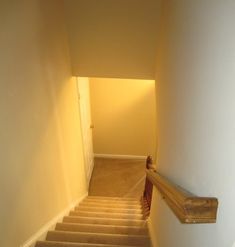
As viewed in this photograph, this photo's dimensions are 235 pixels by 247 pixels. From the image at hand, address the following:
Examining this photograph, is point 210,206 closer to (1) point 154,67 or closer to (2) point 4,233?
(2) point 4,233

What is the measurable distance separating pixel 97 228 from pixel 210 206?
2.03 meters

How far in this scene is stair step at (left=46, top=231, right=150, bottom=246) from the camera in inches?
91.9

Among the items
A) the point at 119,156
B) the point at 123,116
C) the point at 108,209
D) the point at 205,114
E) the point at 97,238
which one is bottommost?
the point at 119,156

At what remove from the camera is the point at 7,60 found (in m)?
1.50

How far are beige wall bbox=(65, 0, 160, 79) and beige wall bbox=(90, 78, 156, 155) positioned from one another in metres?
1.67

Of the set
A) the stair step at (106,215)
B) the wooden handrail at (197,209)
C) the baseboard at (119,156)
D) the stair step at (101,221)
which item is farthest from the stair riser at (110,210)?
the wooden handrail at (197,209)

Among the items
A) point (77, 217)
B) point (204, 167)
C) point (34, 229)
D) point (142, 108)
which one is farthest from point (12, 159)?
point (142, 108)

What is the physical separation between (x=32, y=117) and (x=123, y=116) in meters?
3.45

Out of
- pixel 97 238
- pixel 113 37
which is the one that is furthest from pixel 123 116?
pixel 97 238

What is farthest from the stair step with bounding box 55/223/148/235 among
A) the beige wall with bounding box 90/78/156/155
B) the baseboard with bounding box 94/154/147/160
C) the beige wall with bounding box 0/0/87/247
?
the baseboard with bounding box 94/154/147/160

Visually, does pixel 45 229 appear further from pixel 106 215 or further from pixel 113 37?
pixel 113 37

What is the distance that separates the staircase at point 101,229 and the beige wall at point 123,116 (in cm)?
205

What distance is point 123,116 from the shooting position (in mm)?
5332

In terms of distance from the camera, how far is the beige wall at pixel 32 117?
5.05ft
